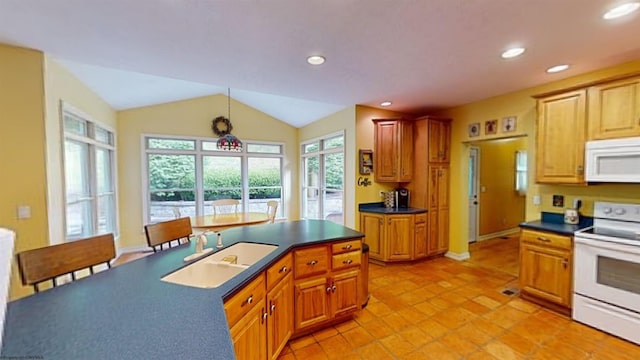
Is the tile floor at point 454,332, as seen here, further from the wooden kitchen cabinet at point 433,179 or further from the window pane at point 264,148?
the window pane at point 264,148

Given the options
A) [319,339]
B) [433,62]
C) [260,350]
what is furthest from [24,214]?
[433,62]

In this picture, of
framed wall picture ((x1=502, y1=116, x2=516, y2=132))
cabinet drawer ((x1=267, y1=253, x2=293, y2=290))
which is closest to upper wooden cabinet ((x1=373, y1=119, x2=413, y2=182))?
framed wall picture ((x1=502, y1=116, x2=516, y2=132))

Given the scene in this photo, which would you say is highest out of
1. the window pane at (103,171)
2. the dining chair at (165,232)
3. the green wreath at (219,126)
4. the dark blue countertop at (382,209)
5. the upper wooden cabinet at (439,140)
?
the green wreath at (219,126)

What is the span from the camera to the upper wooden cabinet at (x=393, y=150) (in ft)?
13.9

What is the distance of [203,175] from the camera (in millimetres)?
5617

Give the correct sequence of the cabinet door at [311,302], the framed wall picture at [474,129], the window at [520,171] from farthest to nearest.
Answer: the window at [520,171]
the framed wall picture at [474,129]
the cabinet door at [311,302]

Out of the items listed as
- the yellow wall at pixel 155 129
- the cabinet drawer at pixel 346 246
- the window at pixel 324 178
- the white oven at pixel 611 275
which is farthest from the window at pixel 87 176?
the white oven at pixel 611 275

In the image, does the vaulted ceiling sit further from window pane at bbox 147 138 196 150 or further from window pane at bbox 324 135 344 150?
window pane at bbox 147 138 196 150

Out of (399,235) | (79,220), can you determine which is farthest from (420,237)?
(79,220)

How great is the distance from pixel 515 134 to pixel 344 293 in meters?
3.11

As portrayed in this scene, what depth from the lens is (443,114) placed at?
4.46m

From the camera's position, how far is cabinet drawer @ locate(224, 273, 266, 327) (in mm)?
1292

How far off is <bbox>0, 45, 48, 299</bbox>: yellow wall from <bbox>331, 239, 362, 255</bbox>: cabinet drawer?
2.54m

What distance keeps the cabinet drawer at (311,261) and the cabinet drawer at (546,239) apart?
2.30 meters
